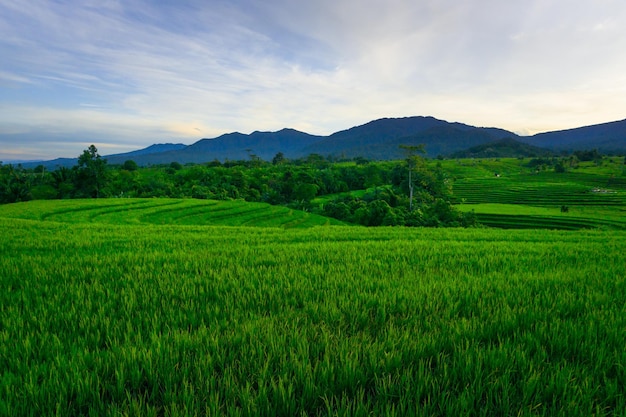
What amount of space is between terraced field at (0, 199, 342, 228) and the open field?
74.5ft

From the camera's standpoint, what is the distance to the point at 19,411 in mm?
1800

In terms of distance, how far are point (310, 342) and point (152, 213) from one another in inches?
1160

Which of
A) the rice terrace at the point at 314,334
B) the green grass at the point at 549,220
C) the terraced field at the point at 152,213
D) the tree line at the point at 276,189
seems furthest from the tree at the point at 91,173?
the green grass at the point at 549,220

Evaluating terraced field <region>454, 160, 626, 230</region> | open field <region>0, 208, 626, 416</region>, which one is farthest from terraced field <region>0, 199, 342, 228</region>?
terraced field <region>454, 160, 626, 230</region>

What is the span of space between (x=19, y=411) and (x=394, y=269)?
466 centimetres

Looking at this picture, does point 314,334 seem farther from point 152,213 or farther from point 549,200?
point 549,200

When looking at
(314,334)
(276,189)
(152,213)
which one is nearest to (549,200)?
(276,189)

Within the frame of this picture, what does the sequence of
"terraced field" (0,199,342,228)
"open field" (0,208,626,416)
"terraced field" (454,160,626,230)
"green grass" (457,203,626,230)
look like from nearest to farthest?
"open field" (0,208,626,416) < "terraced field" (0,199,342,228) < "green grass" (457,203,626,230) < "terraced field" (454,160,626,230)

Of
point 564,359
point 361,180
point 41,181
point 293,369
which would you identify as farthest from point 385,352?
point 361,180

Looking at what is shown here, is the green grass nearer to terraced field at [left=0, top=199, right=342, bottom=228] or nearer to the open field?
terraced field at [left=0, top=199, right=342, bottom=228]

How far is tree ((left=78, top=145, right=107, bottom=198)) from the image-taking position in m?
51.3

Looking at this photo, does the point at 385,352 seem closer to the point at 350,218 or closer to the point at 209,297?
the point at 209,297

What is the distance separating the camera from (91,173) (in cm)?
5216

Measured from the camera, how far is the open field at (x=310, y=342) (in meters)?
1.89
